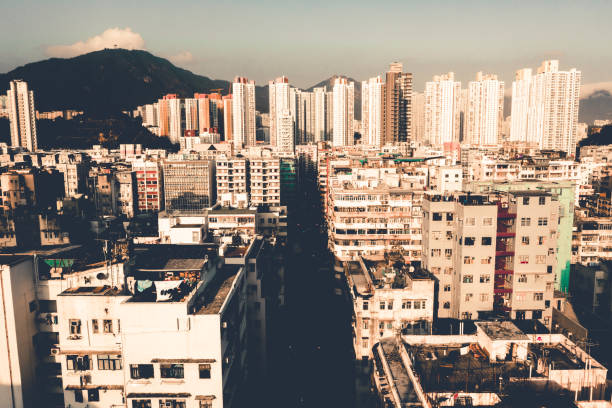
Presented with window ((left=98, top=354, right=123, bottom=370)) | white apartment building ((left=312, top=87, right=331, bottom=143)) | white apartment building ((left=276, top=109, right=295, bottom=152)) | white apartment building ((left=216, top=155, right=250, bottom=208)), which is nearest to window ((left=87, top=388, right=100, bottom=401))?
window ((left=98, top=354, right=123, bottom=370))

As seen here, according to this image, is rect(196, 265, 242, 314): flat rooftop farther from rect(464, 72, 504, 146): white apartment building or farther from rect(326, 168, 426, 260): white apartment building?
rect(464, 72, 504, 146): white apartment building

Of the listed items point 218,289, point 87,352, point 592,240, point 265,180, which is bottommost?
point 592,240

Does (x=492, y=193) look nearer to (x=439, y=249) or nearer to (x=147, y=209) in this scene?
(x=439, y=249)

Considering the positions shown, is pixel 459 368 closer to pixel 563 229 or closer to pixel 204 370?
pixel 204 370

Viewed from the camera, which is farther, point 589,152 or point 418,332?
point 589,152

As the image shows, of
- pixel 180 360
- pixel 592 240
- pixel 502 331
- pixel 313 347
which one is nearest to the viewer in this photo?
pixel 180 360

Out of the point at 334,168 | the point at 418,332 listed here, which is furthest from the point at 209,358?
the point at 334,168

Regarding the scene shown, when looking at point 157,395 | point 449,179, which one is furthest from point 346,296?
point 449,179
